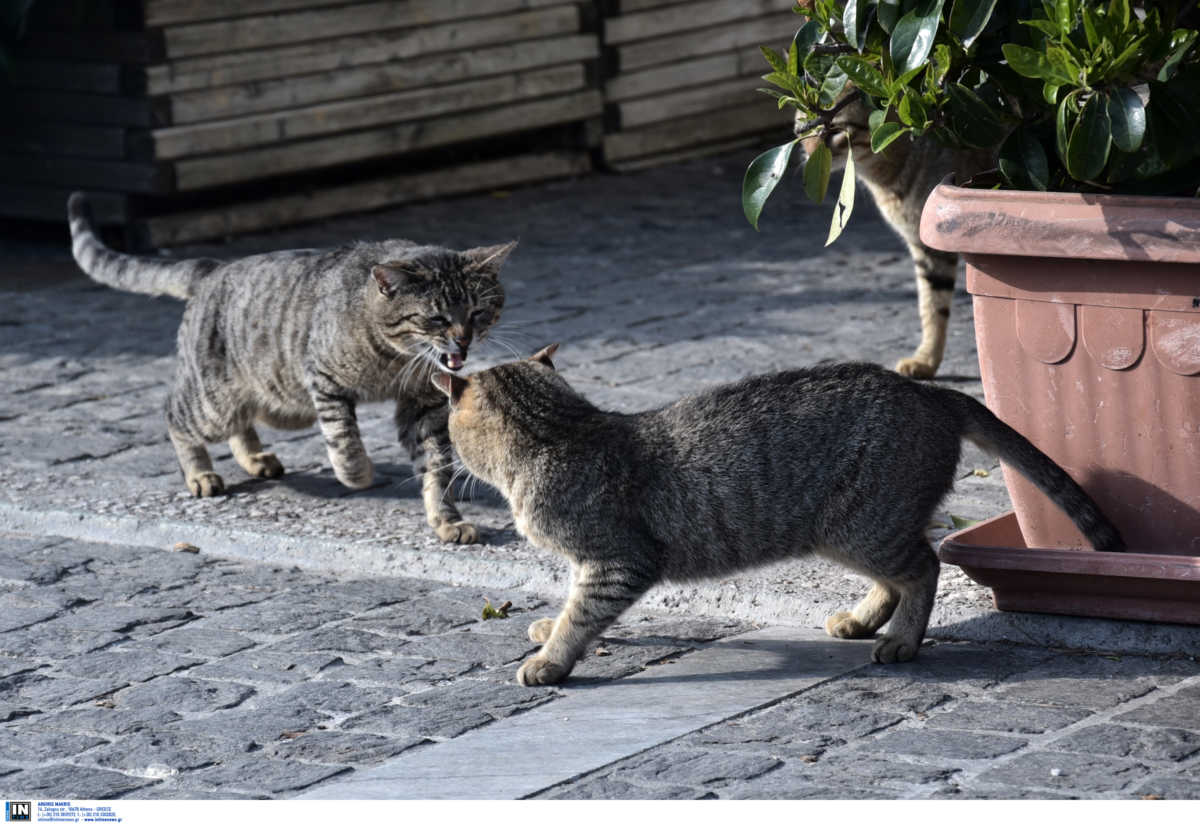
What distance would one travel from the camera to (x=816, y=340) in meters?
8.01

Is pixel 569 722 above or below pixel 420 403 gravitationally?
below

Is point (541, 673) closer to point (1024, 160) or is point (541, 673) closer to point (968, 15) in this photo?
point (1024, 160)

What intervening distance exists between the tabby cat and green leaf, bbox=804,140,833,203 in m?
2.59

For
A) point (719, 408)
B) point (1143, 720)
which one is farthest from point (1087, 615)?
point (719, 408)

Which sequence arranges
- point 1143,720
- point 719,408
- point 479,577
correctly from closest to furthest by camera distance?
1. point 1143,720
2. point 719,408
3. point 479,577

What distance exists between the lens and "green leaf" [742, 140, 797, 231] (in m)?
4.53

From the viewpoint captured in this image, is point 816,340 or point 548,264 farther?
point 548,264

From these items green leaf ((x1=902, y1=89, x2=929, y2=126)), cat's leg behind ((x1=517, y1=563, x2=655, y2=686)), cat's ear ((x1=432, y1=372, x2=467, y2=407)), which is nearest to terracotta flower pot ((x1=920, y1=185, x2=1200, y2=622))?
green leaf ((x1=902, y1=89, x2=929, y2=126))

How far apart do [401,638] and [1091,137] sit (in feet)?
7.58

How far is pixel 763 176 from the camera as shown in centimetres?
458

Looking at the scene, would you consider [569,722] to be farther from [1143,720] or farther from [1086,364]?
[1086,364]

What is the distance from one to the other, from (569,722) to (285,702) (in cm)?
75

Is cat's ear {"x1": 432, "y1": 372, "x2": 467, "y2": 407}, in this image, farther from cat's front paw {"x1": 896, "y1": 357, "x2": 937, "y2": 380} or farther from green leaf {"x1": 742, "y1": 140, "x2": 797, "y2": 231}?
cat's front paw {"x1": 896, "y1": 357, "x2": 937, "y2": 380}

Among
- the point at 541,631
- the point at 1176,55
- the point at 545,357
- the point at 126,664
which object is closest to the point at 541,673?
the point at 541,631
